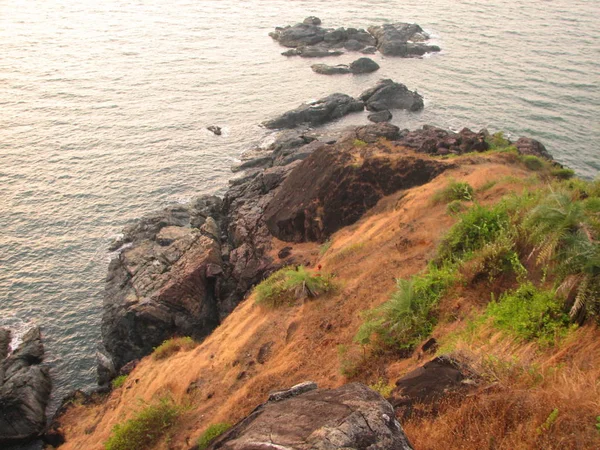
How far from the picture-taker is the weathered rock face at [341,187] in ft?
74.2

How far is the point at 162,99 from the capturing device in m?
48.2

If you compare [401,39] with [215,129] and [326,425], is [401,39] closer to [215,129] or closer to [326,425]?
[215,129]

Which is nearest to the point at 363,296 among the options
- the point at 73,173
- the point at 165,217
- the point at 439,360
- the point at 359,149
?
the point at 439,360

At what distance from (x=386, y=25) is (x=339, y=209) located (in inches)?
1981

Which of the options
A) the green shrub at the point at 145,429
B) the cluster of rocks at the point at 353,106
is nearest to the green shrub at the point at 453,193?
the green shrub at the point at 145,429

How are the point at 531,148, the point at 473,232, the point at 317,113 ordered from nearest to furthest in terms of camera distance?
the point at 473,232, the point at 531,148, the point at 317,113

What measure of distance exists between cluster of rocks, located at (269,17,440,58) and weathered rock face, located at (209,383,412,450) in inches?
2234

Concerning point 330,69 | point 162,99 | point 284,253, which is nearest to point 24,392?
point 284,253

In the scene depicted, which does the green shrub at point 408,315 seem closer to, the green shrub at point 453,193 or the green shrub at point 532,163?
the green shrub at point 453,193

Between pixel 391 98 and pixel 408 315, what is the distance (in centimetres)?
3736

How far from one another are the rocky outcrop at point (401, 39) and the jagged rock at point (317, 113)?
18.7 m

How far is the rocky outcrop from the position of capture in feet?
Result: 194

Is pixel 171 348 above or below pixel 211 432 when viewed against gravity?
below

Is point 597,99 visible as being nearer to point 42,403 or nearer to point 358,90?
point 358,90
